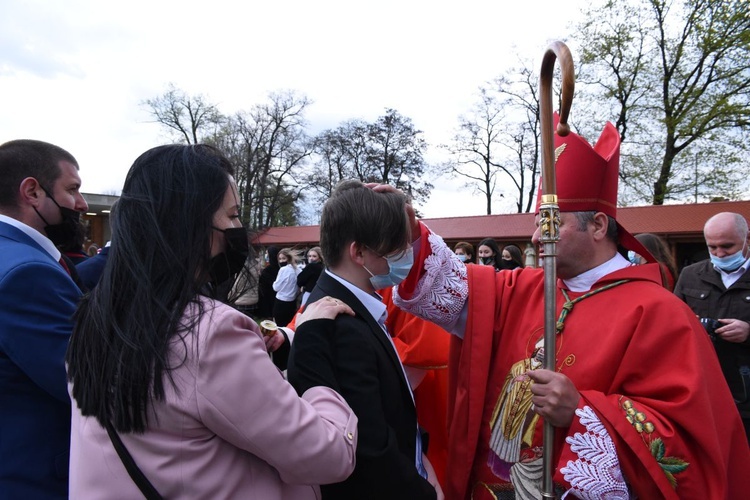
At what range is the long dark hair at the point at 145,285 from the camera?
1.12m

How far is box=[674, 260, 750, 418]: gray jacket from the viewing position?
3.56 meters

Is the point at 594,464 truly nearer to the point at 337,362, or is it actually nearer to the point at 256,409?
the point at 337,362

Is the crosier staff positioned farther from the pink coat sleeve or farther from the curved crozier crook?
the pink coat sleeve

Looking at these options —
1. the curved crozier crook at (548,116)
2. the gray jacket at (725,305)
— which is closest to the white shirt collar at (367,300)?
the curved crozier crook at (548,116)

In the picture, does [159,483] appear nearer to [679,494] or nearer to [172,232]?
[172,232]

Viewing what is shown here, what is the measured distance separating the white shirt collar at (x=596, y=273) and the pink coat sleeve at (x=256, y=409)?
1.35 metres

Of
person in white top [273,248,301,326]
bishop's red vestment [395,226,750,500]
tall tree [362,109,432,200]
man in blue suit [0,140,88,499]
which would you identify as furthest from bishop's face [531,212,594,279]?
tall tree [362,109,432,200]

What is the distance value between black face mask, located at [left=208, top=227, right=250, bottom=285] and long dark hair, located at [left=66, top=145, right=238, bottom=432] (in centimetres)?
6

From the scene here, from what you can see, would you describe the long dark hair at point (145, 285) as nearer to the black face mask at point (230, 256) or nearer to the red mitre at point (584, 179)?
the black face mask at point (230, 256)

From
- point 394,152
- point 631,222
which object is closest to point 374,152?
point 394,152

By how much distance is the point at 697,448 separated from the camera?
64.4 inches

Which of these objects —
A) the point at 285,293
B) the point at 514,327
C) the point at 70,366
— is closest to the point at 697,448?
the point at 514,327

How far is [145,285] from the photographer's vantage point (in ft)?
3.89

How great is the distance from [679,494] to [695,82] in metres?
22.8
